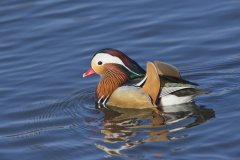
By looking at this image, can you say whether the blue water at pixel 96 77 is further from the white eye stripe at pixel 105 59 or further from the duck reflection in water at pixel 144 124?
the white eye stripe at pixel 105 59

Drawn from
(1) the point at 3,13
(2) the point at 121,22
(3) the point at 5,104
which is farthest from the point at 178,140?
(1) the point at 3,13

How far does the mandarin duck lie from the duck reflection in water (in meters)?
0.11

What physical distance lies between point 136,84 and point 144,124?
2.91 ft

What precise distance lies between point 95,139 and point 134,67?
1.78 meters

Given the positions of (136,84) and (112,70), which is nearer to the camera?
(136,84)

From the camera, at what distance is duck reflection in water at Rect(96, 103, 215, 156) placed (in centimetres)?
962

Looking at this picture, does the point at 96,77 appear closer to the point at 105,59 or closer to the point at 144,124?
the point at 105,59

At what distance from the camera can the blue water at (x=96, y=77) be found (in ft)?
31.4

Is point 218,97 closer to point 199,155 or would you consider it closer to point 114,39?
point 199,155

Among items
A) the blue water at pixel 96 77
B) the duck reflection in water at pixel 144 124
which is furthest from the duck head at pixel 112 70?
the duck reflection in water at pixel 144 124

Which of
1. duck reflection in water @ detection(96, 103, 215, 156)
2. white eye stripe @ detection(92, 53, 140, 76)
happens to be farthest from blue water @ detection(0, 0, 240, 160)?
white eye stripe @ detection(92, 53, 140, 76)

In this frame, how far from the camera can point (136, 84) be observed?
1102 cm

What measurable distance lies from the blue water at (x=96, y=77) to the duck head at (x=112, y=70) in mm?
241


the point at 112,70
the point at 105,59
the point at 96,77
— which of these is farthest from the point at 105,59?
the point at 96,77
